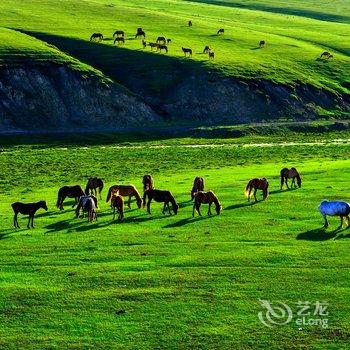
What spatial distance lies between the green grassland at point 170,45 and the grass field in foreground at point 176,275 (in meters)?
61.0

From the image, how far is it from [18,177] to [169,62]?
55098mm

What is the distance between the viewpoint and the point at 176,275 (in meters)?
23.9

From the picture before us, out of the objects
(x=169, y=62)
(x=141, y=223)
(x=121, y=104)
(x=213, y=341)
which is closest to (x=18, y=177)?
(x=141, y=223)

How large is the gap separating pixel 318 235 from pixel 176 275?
8.46 meters

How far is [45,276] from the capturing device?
24.1m

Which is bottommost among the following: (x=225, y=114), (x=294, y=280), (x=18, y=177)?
(x=294, y=280)

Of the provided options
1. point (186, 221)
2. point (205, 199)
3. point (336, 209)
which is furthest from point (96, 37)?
point (336, 209)

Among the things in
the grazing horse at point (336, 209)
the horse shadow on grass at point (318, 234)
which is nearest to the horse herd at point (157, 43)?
the grazing horse at point (336, 209)

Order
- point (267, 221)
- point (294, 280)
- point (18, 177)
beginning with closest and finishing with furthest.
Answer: point (294, 280) < point (267, 221) < point (18, 177)

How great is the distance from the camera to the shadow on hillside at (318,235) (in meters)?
28.4

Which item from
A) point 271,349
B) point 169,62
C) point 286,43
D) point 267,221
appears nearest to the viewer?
point 271,349

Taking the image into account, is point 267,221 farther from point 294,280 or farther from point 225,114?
point 225,114

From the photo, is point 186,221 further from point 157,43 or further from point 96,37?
point 96,37

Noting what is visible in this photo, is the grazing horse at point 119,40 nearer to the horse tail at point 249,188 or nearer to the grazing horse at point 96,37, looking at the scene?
the grazing horse at point 96,37
